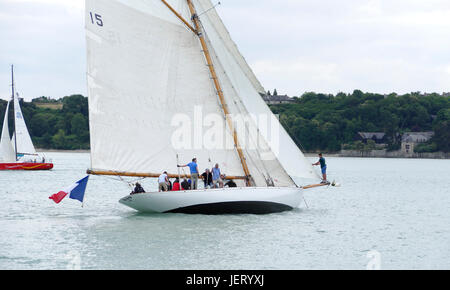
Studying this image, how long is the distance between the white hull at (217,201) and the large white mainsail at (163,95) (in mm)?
1042

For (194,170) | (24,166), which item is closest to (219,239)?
(194,170)

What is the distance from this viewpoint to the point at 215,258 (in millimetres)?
24094

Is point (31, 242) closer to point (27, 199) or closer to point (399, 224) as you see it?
point (399, 224)

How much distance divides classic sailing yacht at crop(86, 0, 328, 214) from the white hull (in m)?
0.07

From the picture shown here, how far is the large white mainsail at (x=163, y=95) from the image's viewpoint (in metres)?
32.2

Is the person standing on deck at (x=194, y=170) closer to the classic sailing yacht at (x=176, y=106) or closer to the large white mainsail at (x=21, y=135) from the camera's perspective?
the classic sailing yacht at (x=176, y=106)

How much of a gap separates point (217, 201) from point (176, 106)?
5.17 m

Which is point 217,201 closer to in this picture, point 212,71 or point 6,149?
point 212,71

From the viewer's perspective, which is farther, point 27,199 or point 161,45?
point 27,199

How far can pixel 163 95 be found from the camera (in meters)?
33.3

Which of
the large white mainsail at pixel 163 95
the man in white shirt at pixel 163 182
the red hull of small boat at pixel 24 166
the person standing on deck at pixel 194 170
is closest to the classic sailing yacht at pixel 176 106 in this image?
the large white mainsail at pixel 163 95
